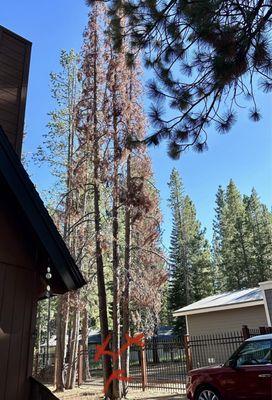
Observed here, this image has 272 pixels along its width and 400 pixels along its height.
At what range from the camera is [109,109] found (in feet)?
43.5

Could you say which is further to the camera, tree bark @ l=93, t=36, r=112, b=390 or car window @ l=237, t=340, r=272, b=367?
tree bark @ l=93, t=36, r=112, b=390

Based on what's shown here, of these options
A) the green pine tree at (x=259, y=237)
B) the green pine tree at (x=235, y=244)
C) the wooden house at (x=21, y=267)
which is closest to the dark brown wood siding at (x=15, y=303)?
the wooden house at (x=21, y=267)

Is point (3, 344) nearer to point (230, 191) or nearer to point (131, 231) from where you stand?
point (131, 231)

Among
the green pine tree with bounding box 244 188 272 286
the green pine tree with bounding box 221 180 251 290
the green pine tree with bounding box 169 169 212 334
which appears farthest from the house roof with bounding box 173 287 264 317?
the green pine tree with bounding box 221 180 251 290

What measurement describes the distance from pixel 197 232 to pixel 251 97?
3618cm

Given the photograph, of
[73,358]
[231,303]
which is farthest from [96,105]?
[231,303]

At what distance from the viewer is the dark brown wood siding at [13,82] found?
195 inches

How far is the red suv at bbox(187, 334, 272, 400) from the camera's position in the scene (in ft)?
22.3

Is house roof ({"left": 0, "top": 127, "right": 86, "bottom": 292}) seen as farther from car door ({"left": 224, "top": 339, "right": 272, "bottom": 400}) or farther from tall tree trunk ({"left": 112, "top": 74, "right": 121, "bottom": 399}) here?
tall tree trunk ({"left": 112, "top": 74, "right": 121, "bottom": 399})

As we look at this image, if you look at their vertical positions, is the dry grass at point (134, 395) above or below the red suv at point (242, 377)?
below

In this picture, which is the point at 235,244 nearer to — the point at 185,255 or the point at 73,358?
the point at 185,255

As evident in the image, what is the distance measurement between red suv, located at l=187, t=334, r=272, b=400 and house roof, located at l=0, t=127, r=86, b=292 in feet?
15.1

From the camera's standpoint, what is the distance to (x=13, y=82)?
5.27 meters

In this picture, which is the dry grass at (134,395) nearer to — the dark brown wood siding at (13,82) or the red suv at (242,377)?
the red suv at (242,377)
